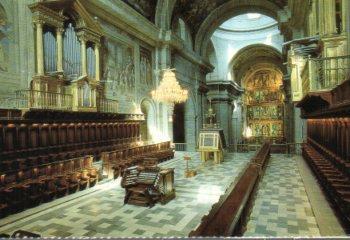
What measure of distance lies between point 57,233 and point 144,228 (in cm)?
153

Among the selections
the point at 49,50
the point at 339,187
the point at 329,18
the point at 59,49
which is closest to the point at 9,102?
the point at 49,50

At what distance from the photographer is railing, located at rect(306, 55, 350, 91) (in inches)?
273

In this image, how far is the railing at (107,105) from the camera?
11.3 m

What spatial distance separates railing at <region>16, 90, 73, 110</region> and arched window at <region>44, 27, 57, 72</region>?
0.99m

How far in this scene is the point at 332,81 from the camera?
23.1 ft

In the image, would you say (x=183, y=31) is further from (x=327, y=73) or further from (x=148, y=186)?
(x=148, y=186)

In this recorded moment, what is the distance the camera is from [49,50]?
9.30 m

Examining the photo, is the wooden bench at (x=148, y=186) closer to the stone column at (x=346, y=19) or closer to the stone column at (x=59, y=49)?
the stone column at (x=59, y=49)

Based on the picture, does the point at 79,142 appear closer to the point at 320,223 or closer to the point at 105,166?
the point at 105,166

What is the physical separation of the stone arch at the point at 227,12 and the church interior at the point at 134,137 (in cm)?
51

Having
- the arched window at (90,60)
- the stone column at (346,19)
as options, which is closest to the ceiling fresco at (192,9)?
the arched window at (90,60)

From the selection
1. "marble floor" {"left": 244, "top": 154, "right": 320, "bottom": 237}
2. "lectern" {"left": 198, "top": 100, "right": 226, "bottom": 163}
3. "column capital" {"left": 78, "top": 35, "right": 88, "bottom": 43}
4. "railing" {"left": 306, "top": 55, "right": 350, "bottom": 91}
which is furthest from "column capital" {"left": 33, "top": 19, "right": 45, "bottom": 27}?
"marble floor" {"left": 244, "top": 154, "right": 320, "bottom": 237}

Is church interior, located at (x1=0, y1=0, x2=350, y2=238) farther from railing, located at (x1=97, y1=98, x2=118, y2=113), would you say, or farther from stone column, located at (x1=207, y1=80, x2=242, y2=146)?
stone column, located at (x1=207, y1=80, x2=242, y2=146)

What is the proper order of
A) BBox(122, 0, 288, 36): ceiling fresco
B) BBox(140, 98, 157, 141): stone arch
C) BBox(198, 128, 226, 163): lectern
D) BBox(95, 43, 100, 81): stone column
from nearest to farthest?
1. BBox(95, 43, 100, 81): stone column
2. BBox(198, 128, 226, 163): lectern
3. BBox(122, 0, 288, 36): ceiling fresco
4. BBox(140, 98, 157, 141): stone arch
